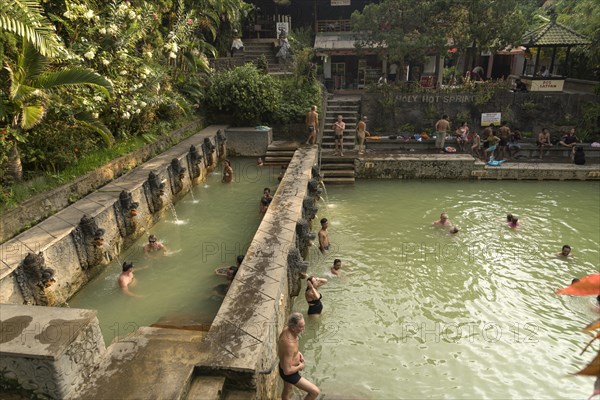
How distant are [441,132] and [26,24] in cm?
1480

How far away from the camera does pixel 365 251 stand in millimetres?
9773

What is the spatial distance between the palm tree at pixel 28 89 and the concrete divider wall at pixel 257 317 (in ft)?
15.9

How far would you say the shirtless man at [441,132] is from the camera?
1691cm

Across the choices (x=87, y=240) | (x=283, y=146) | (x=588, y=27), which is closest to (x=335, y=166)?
(x=283, y=146)

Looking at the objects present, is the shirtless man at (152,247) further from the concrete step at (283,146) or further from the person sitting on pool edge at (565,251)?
the person sitting on pool edge at (565,251)

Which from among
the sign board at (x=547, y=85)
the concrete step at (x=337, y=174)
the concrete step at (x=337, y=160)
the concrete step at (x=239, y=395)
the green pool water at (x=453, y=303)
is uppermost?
the sign board at (x=547, y=85)

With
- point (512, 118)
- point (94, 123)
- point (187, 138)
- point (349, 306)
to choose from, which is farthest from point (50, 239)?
point (512, 118)

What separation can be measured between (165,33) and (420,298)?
1473 cm

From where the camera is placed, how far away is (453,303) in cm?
782

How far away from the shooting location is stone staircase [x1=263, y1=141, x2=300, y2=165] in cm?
1608

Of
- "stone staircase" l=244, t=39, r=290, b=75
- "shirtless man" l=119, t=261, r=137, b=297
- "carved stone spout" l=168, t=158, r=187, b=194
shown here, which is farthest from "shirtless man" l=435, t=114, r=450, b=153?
"shirtless man" l=119, t=261, r=137, b=297

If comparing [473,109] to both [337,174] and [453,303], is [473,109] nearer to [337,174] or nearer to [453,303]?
[337,174]

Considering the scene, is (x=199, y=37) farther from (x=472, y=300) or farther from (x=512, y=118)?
(x=472, y=300)

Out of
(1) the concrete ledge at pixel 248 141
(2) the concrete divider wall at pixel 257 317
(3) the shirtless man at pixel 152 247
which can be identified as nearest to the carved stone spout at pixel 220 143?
(1) the concrete ledge at pixel 248 141
